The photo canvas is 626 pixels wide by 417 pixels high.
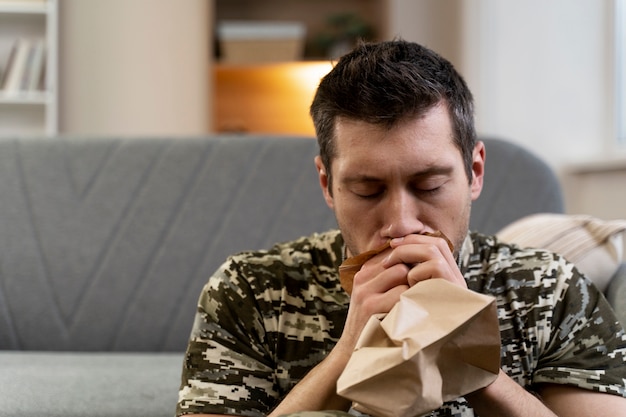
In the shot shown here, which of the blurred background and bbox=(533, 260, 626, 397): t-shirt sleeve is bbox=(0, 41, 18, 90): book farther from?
bbox=(533, 260, 626, 397): t-shirt sleeve

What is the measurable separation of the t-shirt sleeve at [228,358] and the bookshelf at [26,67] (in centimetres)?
291

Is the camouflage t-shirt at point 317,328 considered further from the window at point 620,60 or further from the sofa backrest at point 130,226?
the window at point 620,60

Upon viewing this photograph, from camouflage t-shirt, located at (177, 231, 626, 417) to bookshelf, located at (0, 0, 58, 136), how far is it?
114 inches

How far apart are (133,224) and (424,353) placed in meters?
1.40

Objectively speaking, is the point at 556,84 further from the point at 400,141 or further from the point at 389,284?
the point at 389,284

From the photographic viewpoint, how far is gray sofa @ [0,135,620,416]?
2.14m

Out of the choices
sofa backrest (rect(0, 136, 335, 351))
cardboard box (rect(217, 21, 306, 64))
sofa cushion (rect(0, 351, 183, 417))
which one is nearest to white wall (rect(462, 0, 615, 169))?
cardboard box (rect(217, 21, 306, 64))

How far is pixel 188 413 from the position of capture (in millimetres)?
1139

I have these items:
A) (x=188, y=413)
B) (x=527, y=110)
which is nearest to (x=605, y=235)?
(x=188, y=413)

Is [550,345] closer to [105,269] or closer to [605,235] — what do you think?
[605,235]

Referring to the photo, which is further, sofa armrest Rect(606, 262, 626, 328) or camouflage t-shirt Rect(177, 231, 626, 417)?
sofa armrest Rect(606, 262, 626, 328)

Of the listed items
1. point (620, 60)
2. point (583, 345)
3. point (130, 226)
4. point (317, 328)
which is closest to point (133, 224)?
point (130, 226)

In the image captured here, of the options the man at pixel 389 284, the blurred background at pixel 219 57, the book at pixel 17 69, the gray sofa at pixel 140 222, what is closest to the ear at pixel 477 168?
the man at pixel 389 284

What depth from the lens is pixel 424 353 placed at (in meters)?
0.89
